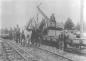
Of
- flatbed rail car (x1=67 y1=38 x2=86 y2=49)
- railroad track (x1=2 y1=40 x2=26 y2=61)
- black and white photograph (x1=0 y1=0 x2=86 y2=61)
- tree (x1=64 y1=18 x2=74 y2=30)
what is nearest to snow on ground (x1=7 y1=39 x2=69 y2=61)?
black and white photograph (x1=0 y1=0 x2=86 y2=61)

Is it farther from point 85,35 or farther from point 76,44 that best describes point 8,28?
point 85,35

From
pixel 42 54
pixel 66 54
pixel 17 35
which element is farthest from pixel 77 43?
pixel 17 35

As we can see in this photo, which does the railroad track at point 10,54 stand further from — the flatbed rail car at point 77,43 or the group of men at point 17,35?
the flatbed rail car at point 77,43

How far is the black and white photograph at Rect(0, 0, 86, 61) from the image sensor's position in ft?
3.75

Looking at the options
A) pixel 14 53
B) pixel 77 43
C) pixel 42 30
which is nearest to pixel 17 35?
pixel 14 53

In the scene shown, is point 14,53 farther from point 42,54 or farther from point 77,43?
point 77,43

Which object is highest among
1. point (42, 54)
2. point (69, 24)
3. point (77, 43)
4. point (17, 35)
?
point (69, 24)

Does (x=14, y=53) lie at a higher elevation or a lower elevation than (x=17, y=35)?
lower

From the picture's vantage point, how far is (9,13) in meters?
1.21

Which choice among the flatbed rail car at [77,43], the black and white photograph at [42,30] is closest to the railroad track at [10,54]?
the black and white photograph at [42,30]

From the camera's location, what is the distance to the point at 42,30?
46.6 inches

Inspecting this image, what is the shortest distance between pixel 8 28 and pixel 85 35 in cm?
106

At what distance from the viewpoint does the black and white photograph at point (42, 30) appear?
1144mm

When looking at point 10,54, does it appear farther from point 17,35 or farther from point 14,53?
point 17,35
